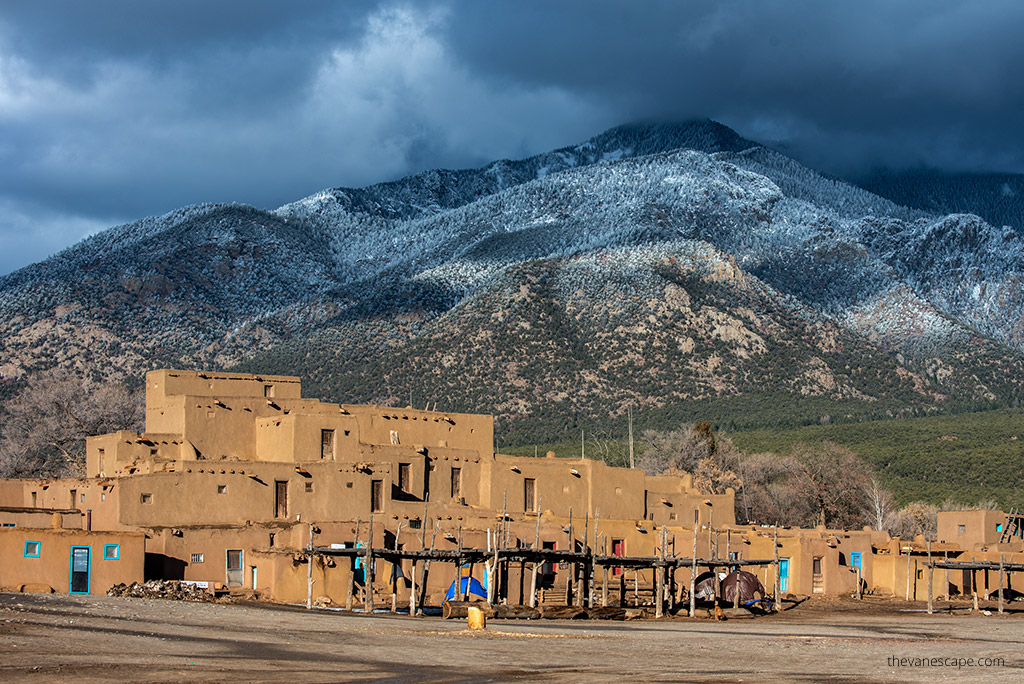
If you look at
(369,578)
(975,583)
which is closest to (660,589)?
(369,578)

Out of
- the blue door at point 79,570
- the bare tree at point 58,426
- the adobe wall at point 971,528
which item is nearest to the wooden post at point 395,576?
the blue door at point 79,570

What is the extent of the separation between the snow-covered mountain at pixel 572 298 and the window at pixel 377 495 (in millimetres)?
45464

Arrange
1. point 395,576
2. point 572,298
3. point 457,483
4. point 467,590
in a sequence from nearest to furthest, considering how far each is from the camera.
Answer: point 395,576 → point 467,590 → point 457,483 → point 572,298

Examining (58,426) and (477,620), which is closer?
(477,620)

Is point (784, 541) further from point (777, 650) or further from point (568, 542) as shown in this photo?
point (777, 650)

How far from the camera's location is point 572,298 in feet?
368

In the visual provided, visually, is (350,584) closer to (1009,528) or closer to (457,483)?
(457,483)

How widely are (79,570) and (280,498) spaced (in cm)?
851

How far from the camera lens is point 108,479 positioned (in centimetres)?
4541

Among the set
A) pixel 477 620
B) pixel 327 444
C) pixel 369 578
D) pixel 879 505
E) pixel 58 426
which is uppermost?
pixel 58 426

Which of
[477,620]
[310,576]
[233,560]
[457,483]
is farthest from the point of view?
[457,483]

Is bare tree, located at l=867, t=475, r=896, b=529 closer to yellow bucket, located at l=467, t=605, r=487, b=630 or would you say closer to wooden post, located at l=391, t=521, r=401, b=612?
wooden post, located at l=391, t=521, r=401, b=612

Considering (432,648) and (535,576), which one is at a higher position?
(535,576)

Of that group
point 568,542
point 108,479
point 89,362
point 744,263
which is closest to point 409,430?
point 568,542
